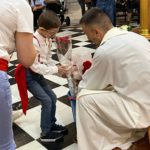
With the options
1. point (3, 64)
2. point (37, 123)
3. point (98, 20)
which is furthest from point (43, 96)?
point (3, 64)

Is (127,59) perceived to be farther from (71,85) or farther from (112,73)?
(71,85)

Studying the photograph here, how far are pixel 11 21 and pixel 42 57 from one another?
746 millimetres

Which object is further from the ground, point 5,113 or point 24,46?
point 24,46

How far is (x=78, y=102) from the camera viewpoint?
1.64m

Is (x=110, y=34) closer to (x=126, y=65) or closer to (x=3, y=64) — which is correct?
(x=126, y=65)

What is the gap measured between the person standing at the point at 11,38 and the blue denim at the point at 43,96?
65cm

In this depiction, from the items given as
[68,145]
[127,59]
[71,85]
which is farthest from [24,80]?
[127,59]

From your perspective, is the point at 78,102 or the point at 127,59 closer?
Result: the point at 127,59

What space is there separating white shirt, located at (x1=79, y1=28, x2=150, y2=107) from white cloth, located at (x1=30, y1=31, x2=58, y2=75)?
366mm

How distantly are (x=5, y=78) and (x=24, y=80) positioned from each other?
652mm

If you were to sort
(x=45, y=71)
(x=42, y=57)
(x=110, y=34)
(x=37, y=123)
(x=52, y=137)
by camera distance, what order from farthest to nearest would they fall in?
(x=37, y=123) → (x=52, y=137) → (x=42, y=57) → (x=45, y=71) → (x=110, y=34)

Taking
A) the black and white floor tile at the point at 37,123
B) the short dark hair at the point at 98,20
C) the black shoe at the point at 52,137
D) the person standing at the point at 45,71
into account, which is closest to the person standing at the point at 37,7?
the black and white floor tile at the point at 37,123

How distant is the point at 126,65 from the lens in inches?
60.1

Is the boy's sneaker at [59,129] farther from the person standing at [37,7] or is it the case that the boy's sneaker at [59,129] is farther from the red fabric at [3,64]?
the person standing at [37,7]
